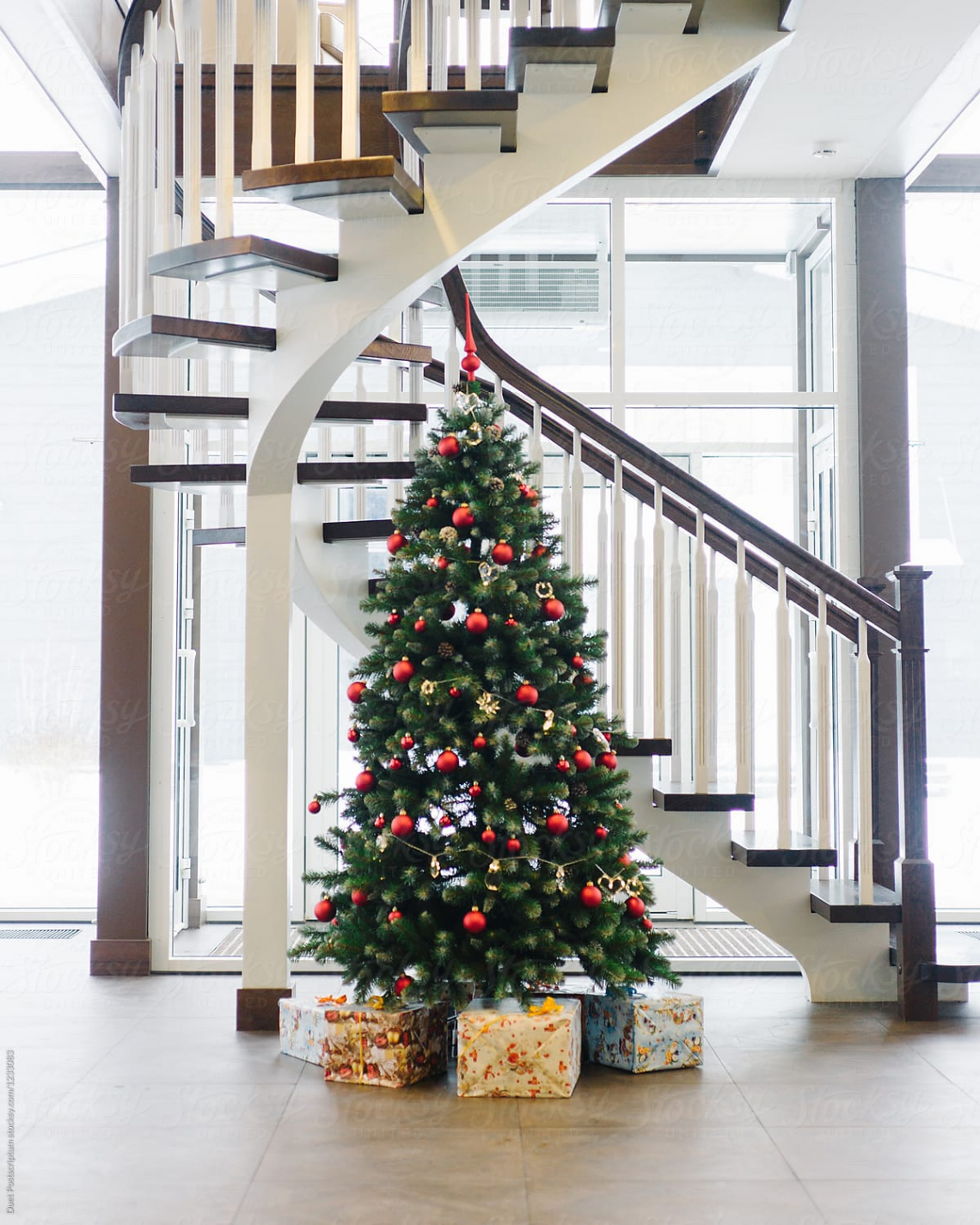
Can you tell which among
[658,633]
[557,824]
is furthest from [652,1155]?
[658,633]

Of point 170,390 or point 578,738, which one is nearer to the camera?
point 578,738

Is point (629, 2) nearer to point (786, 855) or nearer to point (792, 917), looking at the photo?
point (786, 855)

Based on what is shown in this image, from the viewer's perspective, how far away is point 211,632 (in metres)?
4.54

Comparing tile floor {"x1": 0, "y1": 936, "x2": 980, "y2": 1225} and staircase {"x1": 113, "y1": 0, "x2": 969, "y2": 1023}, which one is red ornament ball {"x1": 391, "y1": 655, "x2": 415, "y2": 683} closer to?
staircase {"x1": 113, "y1": 0, "x2": 969, "y2": 1023}

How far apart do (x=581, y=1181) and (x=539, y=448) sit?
7.25ft

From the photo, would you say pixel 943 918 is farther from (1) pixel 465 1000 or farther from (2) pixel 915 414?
(1) pixel 465 1000

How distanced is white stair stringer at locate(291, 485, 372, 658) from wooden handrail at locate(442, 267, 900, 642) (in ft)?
2.46

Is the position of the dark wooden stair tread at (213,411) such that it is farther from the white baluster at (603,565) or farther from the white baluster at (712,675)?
the white baluster at (712,675)

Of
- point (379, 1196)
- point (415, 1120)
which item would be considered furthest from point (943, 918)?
point (379, 1196)

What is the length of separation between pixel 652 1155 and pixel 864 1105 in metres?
0.63

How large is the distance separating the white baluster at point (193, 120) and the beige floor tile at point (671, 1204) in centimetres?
254

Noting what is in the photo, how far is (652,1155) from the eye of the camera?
243 centimetres

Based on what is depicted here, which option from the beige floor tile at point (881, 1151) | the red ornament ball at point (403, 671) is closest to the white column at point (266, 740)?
the red ornament ball at point (403, 671)

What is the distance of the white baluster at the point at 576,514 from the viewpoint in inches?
147
